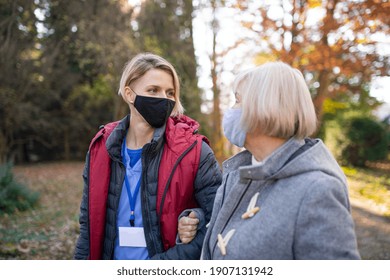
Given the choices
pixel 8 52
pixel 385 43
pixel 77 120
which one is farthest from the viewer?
pixel 77 120

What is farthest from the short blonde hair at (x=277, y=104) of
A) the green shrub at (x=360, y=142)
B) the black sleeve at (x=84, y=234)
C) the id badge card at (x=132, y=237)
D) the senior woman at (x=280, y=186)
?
the green shrub at (x=360, y=142)

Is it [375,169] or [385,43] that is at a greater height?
[385,43]

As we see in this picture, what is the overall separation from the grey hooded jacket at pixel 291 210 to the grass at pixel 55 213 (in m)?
4.07

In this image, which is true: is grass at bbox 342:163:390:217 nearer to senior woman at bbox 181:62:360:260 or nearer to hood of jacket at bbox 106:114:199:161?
hood of jacket at bbox 106:114:199:161

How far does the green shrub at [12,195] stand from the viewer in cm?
730

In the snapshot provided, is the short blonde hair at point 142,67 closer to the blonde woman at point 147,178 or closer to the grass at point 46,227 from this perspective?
the blonde woman at point 147,178

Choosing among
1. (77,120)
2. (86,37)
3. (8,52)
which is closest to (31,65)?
(86,37)

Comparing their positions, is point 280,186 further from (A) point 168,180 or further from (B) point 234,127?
(A) point 168,180

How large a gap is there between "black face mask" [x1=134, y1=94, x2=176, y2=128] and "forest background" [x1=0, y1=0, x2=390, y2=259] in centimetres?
353

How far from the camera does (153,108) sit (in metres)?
2.33

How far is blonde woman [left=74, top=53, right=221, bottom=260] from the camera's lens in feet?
6.97

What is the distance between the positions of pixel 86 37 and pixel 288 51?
691 cm
